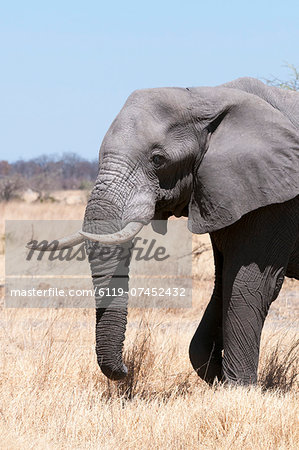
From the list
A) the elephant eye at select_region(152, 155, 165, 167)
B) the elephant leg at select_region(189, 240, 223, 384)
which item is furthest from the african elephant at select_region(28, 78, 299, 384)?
the elephant leg at select_region(189, 240, 223, 384)

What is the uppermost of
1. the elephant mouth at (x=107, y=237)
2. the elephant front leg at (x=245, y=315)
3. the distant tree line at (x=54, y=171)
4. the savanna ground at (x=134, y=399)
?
the distant tree line at (x=54, y=171)

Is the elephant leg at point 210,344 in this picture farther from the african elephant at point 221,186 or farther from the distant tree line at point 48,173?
the distant tree line at point 48,173

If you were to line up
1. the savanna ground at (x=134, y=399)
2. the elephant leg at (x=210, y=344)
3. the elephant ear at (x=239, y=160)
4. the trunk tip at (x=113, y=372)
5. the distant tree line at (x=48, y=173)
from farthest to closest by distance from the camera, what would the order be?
the distant tree line at (x=48, y=173)
the elephant leg at (x=210, y=344)
the elephant ear at (x=239, y=160)
the trunk tip at (x=113, y=372)
the savanna ground at (x=134, y=399)

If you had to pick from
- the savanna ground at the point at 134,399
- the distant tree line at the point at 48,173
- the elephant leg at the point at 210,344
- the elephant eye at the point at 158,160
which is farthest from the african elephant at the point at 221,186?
the distant tree line at the point at 48,173

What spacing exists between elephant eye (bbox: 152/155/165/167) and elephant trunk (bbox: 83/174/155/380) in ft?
0.71

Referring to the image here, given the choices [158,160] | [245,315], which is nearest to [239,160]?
[158,160]

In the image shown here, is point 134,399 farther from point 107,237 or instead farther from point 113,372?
point 107,237

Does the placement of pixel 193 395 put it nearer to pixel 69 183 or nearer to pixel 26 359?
pixel 26 359

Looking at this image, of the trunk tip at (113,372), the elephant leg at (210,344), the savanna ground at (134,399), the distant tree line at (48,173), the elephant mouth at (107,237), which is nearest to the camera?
the savanna ground at (134,399)

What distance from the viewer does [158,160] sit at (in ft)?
17.2

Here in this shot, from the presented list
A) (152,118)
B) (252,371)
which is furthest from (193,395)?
(152,118)

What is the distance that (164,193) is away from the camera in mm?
5344

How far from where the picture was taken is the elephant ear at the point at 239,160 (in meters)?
5.41

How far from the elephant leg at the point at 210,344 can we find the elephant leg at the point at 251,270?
0.55 meters
